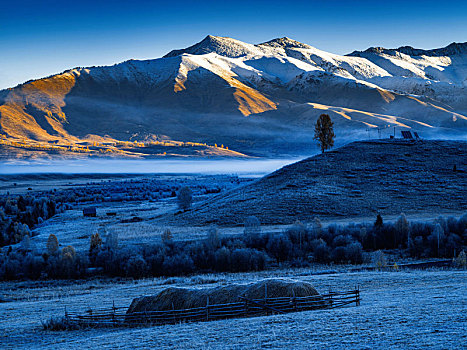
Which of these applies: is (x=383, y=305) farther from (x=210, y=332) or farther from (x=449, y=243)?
(x=449, y=243)

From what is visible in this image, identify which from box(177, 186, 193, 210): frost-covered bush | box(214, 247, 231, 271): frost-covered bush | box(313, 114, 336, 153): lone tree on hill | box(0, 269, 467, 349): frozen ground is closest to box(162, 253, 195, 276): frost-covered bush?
box(214, 247, 231, 271): frost-covered bush

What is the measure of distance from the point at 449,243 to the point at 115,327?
41.4m

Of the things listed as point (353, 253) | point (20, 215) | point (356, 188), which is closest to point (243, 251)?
point (353, 253)

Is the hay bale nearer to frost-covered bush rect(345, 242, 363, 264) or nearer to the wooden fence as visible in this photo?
the wooden fence

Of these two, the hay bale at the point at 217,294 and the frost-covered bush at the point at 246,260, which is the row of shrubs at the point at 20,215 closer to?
the frost-covered bush at the point at 246,260

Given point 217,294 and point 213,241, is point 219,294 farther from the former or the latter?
point 213,241

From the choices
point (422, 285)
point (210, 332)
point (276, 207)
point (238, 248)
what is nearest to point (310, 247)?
point (238, 248)

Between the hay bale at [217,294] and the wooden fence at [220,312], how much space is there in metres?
0.42

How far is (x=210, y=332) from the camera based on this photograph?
1966 centimetres

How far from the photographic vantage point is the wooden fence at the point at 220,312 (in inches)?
925

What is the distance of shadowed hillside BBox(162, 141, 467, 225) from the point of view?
3182 inches

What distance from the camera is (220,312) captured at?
23141 mm

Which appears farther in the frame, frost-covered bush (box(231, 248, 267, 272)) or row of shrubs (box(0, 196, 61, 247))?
row of shrubs (box(0, 196, 61, 247))

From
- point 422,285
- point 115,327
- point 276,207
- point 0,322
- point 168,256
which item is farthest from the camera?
point 276,207
